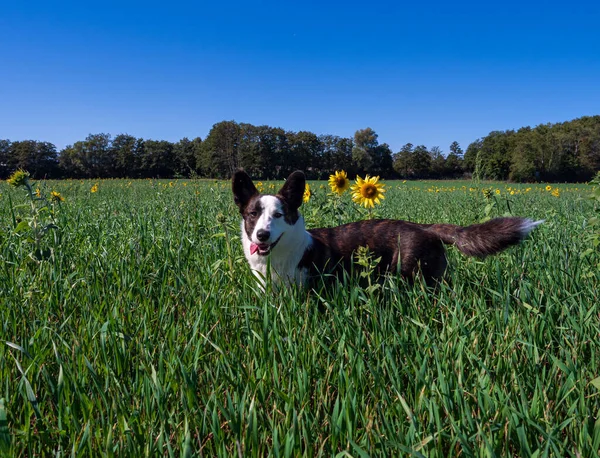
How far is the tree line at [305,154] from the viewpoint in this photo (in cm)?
5903

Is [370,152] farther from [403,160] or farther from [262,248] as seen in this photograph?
[262,248]

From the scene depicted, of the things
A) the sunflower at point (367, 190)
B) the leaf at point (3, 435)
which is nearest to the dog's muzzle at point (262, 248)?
the sunflower at point (367, 190)

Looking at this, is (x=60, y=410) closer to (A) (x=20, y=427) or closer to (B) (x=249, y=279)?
(A) (x=20, y=427)

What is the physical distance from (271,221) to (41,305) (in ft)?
5.32

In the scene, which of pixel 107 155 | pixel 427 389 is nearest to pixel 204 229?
pixel 427 389

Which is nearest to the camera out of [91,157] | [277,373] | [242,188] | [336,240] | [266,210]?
[277,373]

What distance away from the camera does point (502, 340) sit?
6.43ft

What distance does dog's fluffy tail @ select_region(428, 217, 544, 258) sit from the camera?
9.78ft

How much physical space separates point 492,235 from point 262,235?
181 cm

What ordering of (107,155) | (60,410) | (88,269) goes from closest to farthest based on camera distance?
1. (60,410)
2. (88,269)
3. (107,155)

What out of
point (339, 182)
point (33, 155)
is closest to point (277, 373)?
point (339, 182)

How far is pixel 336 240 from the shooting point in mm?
3523

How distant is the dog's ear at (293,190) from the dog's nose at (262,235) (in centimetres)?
56

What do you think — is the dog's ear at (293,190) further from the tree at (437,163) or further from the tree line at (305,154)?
the tree at (437,163)
